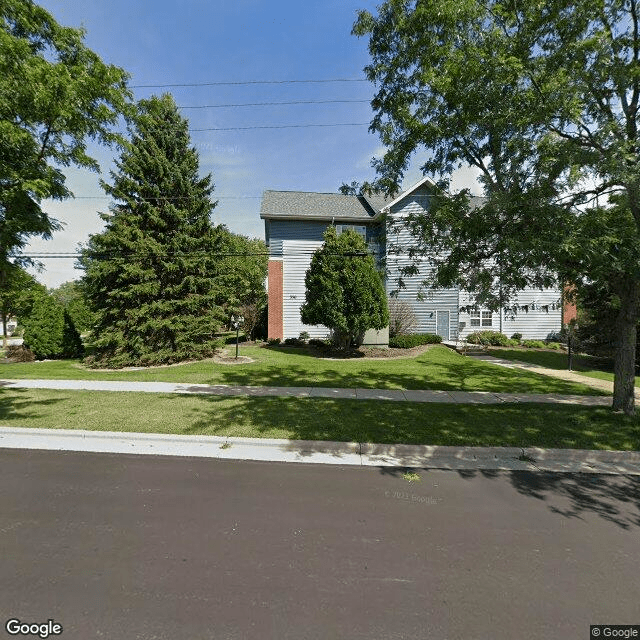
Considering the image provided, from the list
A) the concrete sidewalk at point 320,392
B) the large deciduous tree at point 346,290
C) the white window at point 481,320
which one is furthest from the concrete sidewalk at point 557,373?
the white window at point 481,320

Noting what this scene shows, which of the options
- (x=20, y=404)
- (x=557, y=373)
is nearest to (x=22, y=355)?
(x=20, y=404)

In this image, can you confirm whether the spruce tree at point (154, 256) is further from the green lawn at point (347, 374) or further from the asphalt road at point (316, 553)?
the asphalt road at point (316, 553)

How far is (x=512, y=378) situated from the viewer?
1146 centimetres

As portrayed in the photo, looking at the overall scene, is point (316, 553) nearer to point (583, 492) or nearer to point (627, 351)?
point (583, 492)

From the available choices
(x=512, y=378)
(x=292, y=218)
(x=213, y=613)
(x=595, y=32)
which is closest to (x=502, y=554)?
(x=213, y=613)

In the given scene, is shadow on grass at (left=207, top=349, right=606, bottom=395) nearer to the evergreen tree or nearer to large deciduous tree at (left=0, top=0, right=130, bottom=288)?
large deciduous tree at (left=0, top=0, right=130, bottom=288)

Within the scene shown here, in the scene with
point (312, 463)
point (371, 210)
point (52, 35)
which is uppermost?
point (371, 210)

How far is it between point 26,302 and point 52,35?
1756 centimetres

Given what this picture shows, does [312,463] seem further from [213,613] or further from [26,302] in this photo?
[26,302]

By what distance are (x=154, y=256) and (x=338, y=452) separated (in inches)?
474

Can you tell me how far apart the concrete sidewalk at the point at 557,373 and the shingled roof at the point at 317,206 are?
10.9 meters

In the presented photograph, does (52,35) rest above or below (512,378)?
above

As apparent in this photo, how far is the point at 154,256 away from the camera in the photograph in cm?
1426

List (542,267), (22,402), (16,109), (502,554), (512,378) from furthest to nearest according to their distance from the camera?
(512,378) → (22,402) → (542,267) → (16,109) → (502,554)
